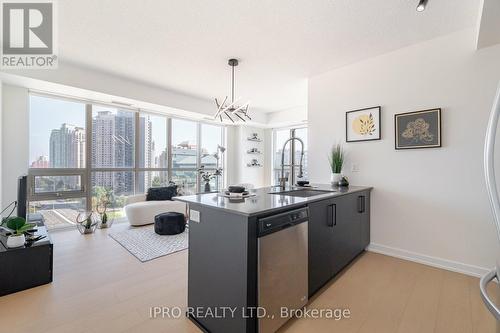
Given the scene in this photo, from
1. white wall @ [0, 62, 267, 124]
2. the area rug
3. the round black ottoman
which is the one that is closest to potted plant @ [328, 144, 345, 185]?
the area rug

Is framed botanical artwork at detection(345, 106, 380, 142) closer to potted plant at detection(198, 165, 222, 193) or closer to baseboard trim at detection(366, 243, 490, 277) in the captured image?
baseboard trim at detection(366, 243, 490, 277)

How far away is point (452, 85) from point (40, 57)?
5.39 m

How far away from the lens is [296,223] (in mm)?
1680

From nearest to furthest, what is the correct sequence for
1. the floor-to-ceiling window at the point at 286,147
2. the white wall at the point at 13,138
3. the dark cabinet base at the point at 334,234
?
the dark cabinet base at the point at 334,234
the white wall at the point at 13,138
the floor-to-ceiling window at the point at 286,147

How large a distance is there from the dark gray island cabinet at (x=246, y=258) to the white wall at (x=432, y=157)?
1411 millimetres

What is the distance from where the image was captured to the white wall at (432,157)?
2.41 m

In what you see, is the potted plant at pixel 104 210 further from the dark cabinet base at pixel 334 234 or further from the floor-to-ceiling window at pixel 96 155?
the dark cabinet base at pixel 334 234

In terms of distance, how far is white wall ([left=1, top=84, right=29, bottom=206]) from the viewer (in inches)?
138

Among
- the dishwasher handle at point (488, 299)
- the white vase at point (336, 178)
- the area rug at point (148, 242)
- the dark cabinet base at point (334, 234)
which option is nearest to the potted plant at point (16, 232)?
the area rug at point (148, 242)

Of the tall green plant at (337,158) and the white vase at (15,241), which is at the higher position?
the tall green plant at (337,158)

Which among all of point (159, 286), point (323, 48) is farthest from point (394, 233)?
point (159, 286)

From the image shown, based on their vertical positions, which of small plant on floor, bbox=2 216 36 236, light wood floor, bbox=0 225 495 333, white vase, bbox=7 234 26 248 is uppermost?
small plant on floor, bbox=2 216 36 236

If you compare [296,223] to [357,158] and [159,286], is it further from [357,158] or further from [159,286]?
[357,158]

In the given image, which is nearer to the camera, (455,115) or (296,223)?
(296,223)
